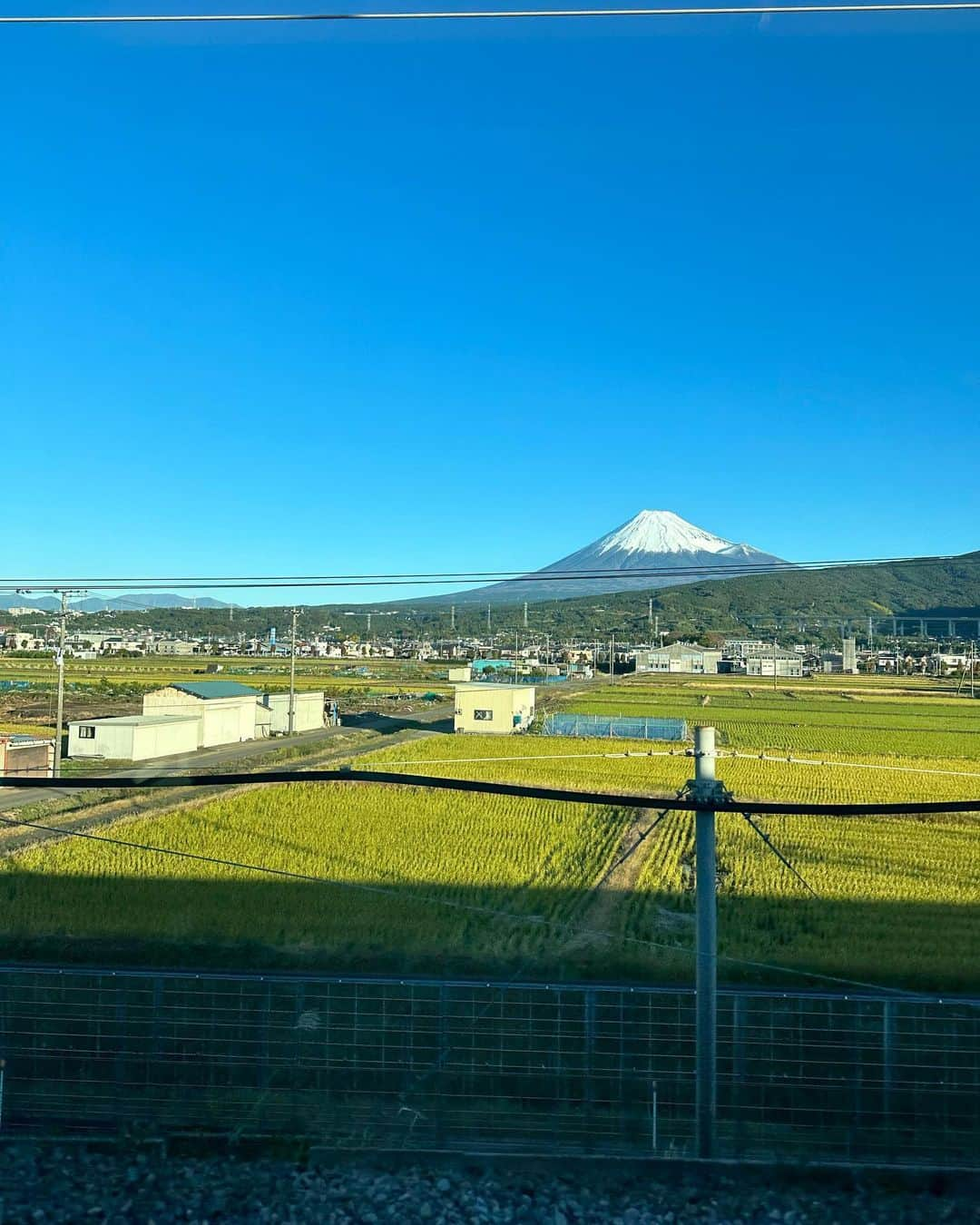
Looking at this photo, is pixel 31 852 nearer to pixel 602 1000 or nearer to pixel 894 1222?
pixel 602 1000

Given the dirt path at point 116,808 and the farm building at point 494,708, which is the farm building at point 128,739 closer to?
the dirt path at point 116,808

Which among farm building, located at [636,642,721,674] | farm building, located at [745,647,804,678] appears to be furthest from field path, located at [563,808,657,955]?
farm building, located at [745,647,804,678]

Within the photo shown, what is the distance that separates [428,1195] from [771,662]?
3.14 m

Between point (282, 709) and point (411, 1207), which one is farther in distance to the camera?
point (282, 709)

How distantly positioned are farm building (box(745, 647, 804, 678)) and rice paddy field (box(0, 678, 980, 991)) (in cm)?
13

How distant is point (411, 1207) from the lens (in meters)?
2.67

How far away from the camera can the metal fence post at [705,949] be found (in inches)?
106

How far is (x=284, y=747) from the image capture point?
14.7 ft

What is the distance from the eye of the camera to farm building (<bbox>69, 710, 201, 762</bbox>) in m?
4.09

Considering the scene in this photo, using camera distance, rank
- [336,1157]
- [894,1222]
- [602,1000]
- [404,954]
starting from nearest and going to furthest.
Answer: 1. [894,1222]
2. [336,1157]
3. [602,1000]
4. [404,954]

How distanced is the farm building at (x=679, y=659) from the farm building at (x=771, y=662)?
0.19 m

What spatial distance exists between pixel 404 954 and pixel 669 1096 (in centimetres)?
148

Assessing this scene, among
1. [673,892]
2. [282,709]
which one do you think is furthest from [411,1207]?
[282,709]

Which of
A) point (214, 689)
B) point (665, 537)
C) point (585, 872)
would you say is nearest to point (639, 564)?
point (665, 537)
